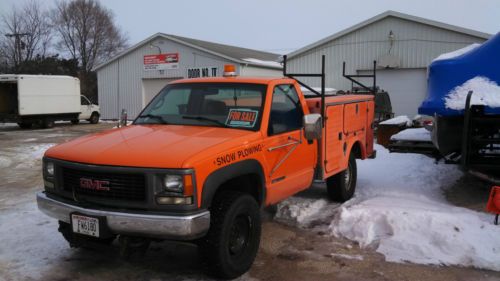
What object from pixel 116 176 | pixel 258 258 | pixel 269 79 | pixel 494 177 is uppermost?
pixel 269 79

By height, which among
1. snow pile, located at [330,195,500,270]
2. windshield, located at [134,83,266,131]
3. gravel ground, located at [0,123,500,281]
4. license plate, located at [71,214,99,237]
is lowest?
gravel ground, located at [0,123,500,281]

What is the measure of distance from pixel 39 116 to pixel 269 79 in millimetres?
21950

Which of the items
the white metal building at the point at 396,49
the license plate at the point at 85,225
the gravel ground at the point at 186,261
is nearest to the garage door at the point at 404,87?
the white metal building at the point at 396,49

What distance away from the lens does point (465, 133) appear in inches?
251

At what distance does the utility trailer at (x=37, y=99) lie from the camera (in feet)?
77.3

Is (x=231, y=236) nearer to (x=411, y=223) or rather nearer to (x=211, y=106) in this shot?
(x=211, y=106)

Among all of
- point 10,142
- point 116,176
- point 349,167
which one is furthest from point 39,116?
point 116,176

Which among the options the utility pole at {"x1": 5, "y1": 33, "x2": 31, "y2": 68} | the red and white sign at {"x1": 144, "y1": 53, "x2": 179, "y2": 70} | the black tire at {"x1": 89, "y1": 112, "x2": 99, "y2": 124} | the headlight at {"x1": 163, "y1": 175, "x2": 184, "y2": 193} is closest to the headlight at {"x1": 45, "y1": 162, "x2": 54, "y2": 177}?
the headlight at {"x1": 163, "y1": 175, "x2": 184, "y2": 193}

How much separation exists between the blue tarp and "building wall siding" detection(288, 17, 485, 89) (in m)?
14.6

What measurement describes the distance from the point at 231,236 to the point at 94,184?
1342mm

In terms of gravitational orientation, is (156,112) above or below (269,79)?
below

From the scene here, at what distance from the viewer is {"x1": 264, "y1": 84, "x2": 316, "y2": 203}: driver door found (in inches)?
203

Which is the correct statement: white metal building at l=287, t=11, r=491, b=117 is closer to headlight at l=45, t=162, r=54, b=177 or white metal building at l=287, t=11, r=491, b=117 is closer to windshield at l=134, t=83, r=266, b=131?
windshield at l=134, t=83, r=266, b=131

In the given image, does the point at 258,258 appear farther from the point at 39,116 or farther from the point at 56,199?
the point at 39,116
